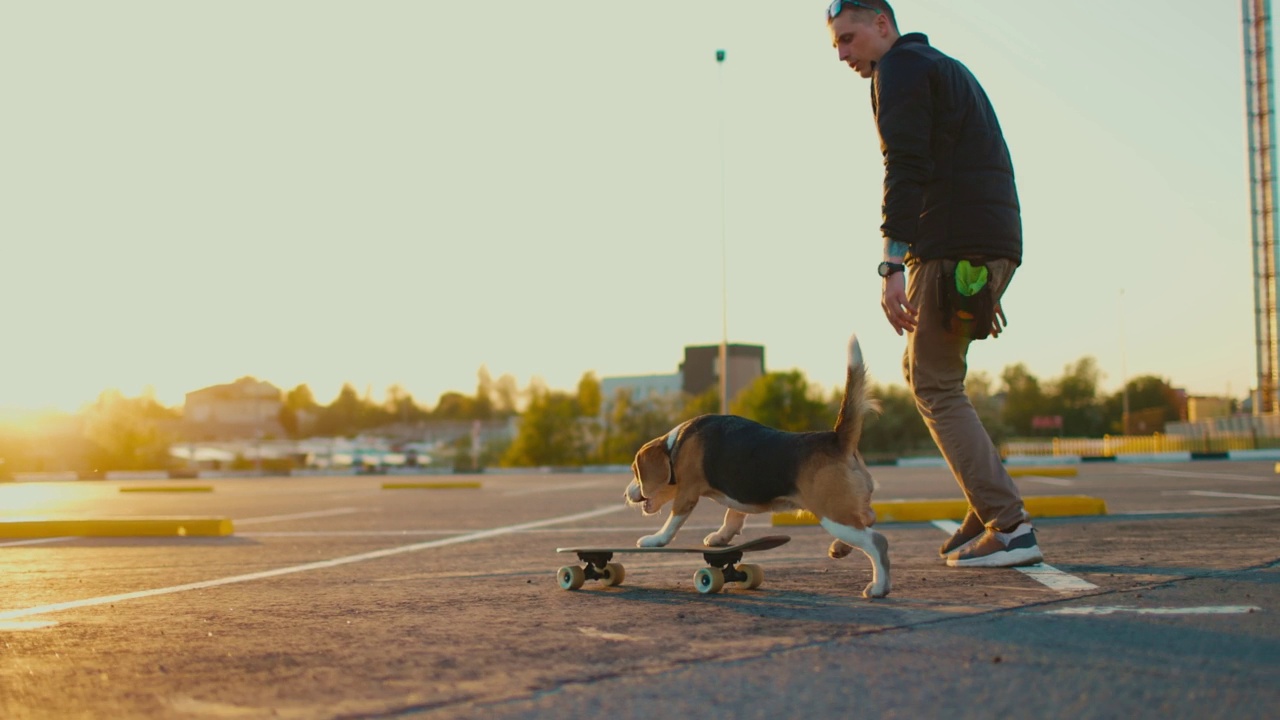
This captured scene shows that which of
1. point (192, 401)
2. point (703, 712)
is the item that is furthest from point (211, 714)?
point (192, 401)

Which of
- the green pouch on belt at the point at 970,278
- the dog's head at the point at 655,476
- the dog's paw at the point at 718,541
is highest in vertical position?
the green pouch on belt at the point at 970,278

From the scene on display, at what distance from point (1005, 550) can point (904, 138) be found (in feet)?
5.94

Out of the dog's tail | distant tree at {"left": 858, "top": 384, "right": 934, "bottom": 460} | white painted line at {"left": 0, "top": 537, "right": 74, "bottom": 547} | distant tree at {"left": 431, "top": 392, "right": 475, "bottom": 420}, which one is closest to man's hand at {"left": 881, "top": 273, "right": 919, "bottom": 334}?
the dog's tail

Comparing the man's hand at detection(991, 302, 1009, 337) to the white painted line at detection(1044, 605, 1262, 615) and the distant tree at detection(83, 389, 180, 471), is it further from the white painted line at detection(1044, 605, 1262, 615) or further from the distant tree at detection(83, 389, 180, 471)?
the distant tree at detection(83, 389, 180, 471)

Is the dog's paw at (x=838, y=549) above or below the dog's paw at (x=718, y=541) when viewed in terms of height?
below

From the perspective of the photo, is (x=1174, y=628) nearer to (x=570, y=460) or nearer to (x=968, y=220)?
(x=968, y=220)

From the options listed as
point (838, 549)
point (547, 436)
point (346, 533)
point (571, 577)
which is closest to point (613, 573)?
point (571, 577)

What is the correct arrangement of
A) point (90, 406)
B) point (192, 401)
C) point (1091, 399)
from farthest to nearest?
point (192, 401)
point (1091, 399)
point (90, 406)

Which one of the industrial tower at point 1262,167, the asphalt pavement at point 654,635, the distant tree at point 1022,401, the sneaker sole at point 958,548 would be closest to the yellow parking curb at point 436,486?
the asphalt pavement at point 654,635

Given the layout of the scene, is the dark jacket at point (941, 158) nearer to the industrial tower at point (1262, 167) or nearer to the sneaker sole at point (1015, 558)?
the sneaker sole at point (1015, 558)

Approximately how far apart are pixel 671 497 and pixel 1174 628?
6.97ft

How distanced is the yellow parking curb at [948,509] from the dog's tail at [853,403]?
338cm

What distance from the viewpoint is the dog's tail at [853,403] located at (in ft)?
13.1

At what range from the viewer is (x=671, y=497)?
462 centimetres
